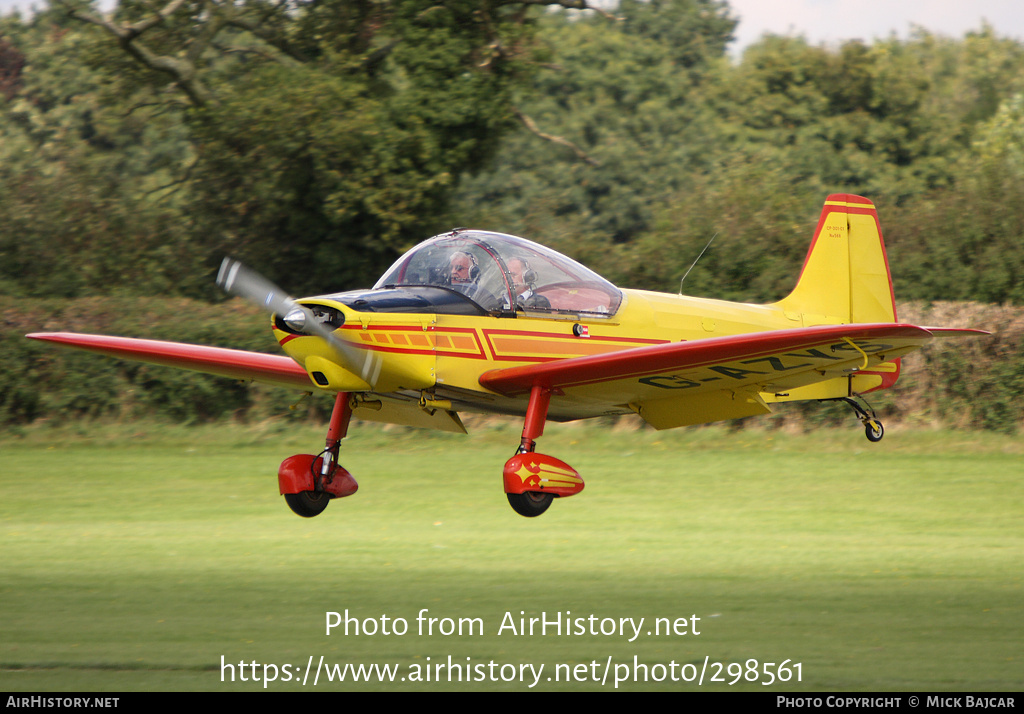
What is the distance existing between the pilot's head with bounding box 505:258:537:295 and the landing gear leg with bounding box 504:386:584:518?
0.77m

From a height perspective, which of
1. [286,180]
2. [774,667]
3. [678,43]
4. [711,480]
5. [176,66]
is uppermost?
[678,43]

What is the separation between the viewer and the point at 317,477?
878cm

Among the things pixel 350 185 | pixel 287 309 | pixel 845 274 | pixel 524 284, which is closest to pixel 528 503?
pixel 524 284

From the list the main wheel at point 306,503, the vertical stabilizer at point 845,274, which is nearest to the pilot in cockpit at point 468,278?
the main wheel at point 306,503

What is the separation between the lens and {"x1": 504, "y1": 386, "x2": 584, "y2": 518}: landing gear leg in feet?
25.8

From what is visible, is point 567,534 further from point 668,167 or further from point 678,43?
point 678,43

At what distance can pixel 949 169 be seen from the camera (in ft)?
101

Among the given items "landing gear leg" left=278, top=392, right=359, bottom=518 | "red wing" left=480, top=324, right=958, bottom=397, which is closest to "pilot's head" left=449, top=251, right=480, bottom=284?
"red wing" left=480, top=324, right=958, bottom=397

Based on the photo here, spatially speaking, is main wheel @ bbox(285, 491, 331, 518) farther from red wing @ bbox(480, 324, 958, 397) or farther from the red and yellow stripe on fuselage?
red wing @ bbox(480, 324, 958, 397)

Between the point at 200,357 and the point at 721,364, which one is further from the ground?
the point at 721,364

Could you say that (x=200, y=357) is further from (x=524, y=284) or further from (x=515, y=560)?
(x=515, y=560)

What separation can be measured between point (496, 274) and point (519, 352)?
2.00 ft

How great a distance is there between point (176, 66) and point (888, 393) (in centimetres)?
1641

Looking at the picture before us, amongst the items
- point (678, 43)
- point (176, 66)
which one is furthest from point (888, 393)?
point (678, 43)
